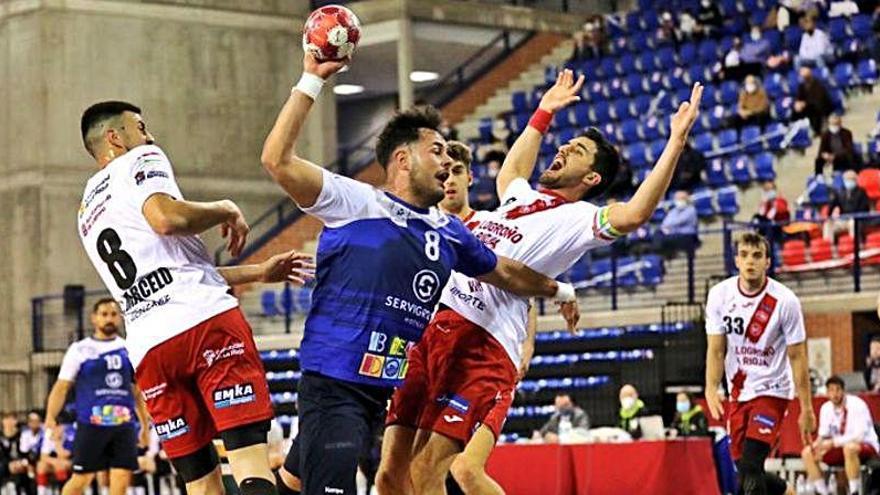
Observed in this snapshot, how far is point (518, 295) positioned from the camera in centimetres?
928

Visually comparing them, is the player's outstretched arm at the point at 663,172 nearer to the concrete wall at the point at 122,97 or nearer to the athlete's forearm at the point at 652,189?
the athlete's forearm at the point at 652,189

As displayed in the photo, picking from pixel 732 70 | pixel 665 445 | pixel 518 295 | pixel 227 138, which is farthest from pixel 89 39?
pixel 518 295

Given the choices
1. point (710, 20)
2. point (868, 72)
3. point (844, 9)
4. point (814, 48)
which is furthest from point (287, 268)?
point (710, 20)

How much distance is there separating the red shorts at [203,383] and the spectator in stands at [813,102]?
18811mm

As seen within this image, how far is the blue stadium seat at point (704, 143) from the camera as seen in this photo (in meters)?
27.4

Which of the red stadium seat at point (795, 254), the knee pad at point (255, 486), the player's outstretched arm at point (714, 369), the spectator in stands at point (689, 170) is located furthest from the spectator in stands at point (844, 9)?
the knee pad at point (255, 486)

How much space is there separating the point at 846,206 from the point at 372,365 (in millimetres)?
16100

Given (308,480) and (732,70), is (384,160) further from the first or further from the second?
(732,70)

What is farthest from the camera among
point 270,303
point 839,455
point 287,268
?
point 270,303

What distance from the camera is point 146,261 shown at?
343 inches

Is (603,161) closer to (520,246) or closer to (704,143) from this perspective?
(520,246)

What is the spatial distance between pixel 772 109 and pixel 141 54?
37.6 ft

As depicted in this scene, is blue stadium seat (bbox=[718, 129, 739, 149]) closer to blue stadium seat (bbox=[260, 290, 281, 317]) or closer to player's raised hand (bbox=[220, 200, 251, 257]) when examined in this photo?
blue stadium seat (bbox=[260, 290, 281, 317])

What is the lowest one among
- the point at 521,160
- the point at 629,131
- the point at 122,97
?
the point at 521,160
